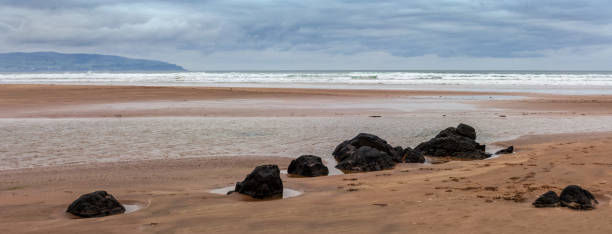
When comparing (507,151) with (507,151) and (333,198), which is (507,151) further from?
(333,198)

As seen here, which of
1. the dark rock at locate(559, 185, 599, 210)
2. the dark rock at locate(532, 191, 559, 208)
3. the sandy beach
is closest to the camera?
the sandy beach

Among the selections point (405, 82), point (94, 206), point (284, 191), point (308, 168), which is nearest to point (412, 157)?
point (308, 168)

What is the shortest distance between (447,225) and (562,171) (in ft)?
12.4

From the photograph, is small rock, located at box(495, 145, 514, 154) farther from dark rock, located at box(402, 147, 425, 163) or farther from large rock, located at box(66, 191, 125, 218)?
large rock, located at box(66, 191, 125, 218)

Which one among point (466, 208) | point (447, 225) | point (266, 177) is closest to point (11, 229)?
point (266, 177)

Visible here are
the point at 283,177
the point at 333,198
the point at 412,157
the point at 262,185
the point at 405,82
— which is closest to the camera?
the point at 333,198

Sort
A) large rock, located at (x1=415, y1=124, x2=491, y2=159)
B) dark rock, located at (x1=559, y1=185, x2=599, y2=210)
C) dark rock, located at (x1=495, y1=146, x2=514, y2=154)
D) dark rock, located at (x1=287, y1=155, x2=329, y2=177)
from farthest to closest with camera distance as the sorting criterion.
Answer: dark rock, located at (x1=495, y1=146, x2=514, y2=154) < large rock, located at (x1=415, y1=124, x2=491, y2=159) < dark rock, located at (x1=287, y1=155, x2=329, y2=177) < dark rock, located at (x1=559, y1=185, x2=599, y2=210)

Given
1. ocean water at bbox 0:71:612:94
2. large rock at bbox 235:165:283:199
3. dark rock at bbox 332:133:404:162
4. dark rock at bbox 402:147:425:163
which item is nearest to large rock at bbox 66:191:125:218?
large rock at bbox 235:165:283:199

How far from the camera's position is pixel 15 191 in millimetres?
7191

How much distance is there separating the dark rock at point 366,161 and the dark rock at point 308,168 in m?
0.58

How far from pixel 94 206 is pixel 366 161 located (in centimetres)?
504

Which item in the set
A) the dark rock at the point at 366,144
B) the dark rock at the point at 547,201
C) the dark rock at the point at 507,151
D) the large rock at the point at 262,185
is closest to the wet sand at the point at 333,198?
the dark rock at the point at 547,201

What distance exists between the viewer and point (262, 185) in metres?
6.73

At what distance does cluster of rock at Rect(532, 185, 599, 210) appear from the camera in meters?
5.44
